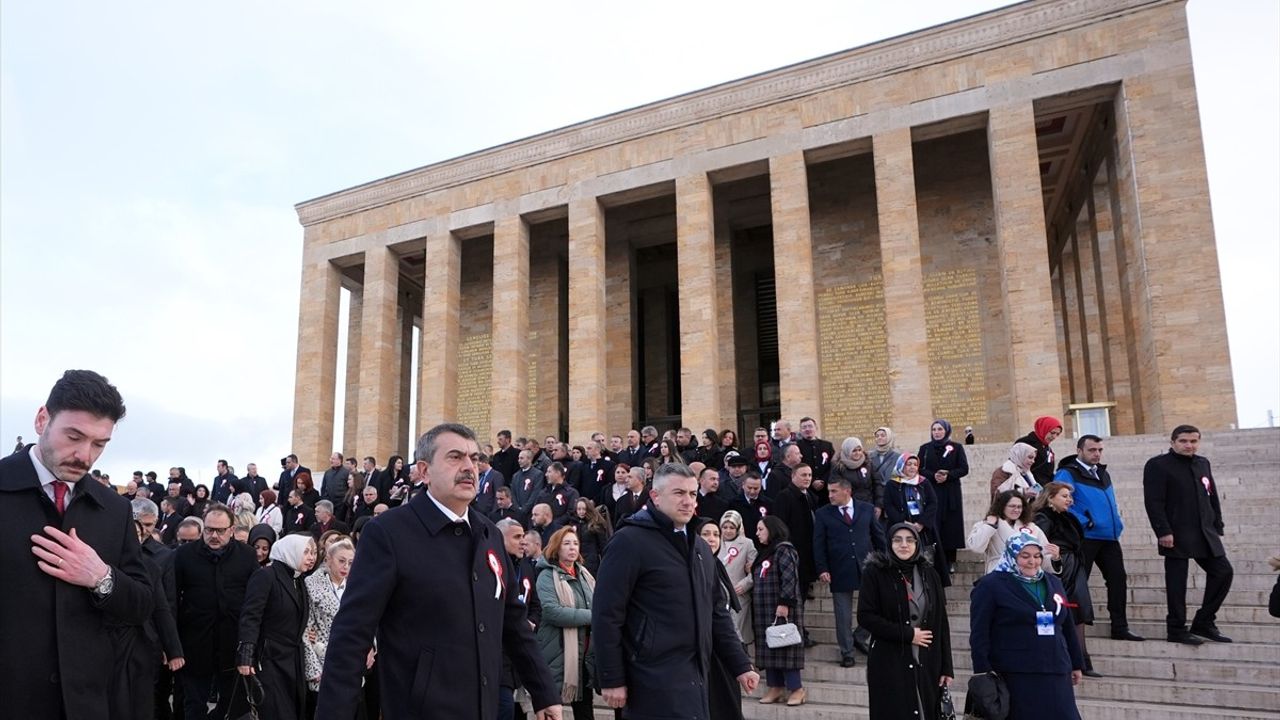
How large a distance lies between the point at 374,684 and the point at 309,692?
51 centimetres

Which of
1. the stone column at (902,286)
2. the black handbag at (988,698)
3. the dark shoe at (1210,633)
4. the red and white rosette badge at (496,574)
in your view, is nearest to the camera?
the red and white rosette badge at (496,574)

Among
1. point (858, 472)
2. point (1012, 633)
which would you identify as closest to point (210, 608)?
point (1012, 633)

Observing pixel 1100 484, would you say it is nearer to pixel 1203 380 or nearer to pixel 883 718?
pixel 883 718

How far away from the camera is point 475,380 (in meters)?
24.3

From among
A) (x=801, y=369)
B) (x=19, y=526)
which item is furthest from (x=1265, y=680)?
(x=801, y=369)

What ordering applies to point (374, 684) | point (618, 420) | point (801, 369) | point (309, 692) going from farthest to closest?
point (618, 420) < point (801, 369) < point (374, 684) < point (309, 692)

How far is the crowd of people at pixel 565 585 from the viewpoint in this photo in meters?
2.76

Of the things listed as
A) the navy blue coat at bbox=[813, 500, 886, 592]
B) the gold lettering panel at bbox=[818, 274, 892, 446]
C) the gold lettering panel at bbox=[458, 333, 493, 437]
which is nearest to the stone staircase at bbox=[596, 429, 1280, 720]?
the navy blue coat at bbox=[813, 500, 886, 592]

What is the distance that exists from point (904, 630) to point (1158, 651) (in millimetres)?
3551

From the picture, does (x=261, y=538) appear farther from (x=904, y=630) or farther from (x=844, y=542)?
(x=844, y=542)

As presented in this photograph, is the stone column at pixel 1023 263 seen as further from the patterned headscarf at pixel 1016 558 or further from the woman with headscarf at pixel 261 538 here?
the woman with headscarf at pixel 261 538

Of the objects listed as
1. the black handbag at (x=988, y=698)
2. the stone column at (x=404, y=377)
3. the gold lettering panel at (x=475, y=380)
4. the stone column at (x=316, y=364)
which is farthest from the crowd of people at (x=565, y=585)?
the stone column at (x=404, y=377)

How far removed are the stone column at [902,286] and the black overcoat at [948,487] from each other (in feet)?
24.7

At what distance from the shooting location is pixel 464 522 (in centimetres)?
307
